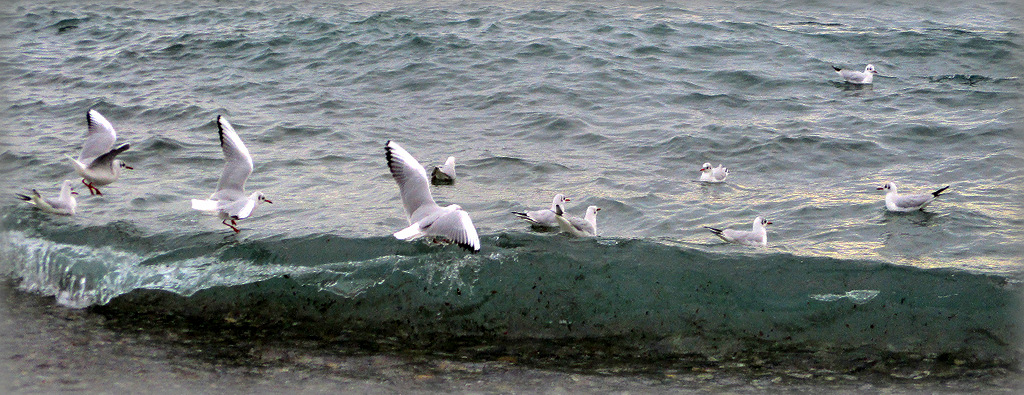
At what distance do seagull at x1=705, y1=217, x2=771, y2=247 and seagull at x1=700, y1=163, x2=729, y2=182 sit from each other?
70.2 inches

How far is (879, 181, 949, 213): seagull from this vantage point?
8.39 m

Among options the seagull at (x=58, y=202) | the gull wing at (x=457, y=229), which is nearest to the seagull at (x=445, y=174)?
the gull wing at (x=457, y=229)

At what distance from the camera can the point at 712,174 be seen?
9844mm

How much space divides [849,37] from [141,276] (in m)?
13.8

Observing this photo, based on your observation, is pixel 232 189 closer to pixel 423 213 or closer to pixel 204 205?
pixel 204 205

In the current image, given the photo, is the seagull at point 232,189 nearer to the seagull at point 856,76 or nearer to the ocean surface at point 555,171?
the ocean surface at point 555,171

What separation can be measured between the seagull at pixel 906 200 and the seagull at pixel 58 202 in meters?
7.92

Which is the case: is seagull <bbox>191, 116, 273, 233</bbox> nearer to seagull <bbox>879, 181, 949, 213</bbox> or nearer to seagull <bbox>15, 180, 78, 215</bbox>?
seagull <bbox>15, 180, 78, 215</bbox>

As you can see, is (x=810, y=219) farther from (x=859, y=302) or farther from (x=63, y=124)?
(x=63, y=124)

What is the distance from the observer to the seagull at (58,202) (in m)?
8.29

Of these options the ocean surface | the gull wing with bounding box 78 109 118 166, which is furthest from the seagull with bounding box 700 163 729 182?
the gull wing with bounding box 78 109 118 166

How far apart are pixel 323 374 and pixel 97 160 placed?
4528mm

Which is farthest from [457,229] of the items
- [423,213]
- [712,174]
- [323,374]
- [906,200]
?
[906,200]

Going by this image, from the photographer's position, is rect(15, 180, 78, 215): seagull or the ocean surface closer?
the ocean surface
